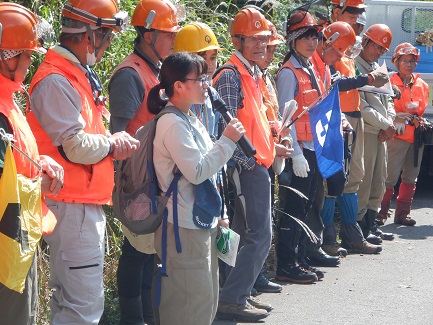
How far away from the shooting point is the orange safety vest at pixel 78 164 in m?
4.74

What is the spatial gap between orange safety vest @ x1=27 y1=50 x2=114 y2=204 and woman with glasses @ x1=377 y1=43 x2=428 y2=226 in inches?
243

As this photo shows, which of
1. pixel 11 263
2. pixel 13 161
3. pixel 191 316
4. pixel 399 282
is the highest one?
pixel 13 161

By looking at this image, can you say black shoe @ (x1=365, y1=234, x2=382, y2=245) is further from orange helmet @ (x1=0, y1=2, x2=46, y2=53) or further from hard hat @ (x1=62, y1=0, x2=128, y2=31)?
orange helmet @ (x1=0, y1=2, x2=46, y2=53)

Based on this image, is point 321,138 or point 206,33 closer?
point 206,33

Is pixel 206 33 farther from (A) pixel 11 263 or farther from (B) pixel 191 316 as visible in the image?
(A) pixel 11 263

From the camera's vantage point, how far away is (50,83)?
4.69 metres

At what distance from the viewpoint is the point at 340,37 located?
8234mm

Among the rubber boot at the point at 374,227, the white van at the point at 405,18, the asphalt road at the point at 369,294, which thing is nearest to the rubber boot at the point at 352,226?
the asphalt road at the point at 369,294

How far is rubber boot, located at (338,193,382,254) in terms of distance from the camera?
895cm

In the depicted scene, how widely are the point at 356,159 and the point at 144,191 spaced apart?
4.38 m

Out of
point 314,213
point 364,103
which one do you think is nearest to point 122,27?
point 314,213

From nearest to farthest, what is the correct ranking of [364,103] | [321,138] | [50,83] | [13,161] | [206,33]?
[13,161] → [50,83] → [206,33] → [321,138] → [364,103]

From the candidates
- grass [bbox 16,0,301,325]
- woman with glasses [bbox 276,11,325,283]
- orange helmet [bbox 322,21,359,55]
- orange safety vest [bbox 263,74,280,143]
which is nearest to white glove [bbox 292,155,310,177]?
woman with glasses [bbox 276,11,325,283]

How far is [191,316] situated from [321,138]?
2.96m
